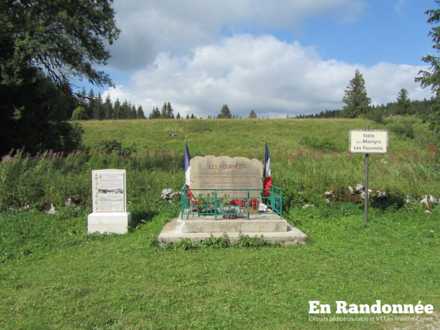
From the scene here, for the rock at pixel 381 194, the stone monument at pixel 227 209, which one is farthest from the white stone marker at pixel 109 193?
the rock at pixel 381 194

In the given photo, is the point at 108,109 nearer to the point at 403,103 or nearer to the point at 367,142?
the point at 403,103

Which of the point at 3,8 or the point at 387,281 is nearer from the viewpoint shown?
the point at 387,281

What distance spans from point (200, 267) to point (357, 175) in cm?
754

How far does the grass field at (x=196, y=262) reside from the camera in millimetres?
3984

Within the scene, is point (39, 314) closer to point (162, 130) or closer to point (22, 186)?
point (22, 186)

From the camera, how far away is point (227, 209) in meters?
7.73

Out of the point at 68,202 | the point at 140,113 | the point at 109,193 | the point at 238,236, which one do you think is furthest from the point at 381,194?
the point at 140,113

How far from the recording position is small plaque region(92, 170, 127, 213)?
816cm

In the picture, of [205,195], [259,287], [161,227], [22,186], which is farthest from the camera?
[22,186]

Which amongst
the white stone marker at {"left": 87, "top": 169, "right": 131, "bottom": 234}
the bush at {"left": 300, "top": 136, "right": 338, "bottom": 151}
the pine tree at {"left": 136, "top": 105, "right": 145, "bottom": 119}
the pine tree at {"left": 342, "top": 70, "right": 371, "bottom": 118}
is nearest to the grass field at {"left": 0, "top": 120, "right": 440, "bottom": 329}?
the white stone marker at {"left": 87, "top": 169, "right": 131, "bottom": 234}

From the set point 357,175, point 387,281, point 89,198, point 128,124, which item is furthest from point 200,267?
point 128,124

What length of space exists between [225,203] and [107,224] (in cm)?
262

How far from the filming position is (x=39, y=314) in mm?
3969

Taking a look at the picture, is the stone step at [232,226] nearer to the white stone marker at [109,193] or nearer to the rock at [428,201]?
the white stone marker at [109,193]
